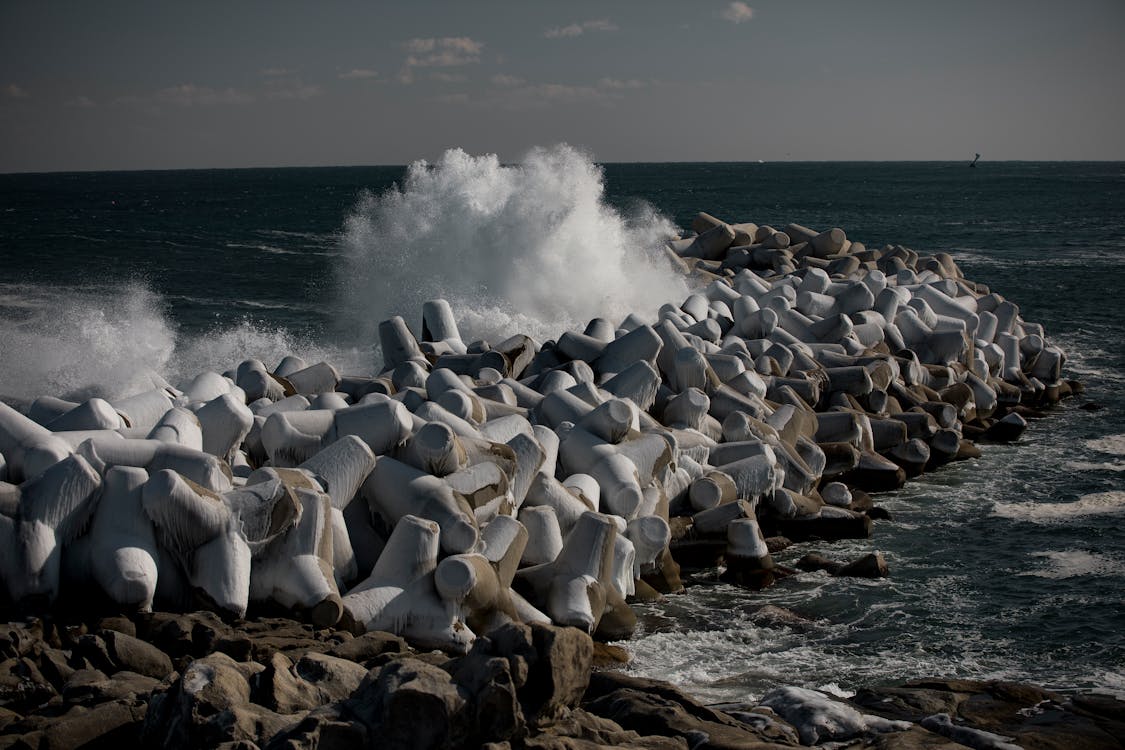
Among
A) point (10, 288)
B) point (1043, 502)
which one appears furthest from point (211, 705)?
point (10, 288)

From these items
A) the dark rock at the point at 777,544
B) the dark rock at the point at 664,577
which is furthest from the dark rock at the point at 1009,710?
the dark rock at the point at 777,544

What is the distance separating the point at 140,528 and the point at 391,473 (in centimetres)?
163

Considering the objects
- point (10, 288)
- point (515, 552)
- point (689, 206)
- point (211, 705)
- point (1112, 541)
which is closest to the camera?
point (211, 705)

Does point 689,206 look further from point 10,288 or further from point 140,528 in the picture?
point 140,528

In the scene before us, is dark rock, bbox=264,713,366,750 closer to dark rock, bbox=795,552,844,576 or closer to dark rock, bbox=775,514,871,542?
dark rock, bbox=795,552,844,576

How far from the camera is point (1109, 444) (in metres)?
13.2

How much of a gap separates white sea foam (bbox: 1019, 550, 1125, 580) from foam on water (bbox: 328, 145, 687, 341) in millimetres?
8026

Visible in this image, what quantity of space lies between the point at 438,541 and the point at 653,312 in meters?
10.8

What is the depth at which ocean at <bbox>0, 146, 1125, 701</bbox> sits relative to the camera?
289 inches

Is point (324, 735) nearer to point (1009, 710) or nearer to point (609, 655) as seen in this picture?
point (609, 655)

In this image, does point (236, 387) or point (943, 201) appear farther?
point (943, 201)

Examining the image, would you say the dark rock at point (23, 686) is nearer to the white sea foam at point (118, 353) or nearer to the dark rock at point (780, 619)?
the dark rock at point (780, 619)

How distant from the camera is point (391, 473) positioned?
7.16 m

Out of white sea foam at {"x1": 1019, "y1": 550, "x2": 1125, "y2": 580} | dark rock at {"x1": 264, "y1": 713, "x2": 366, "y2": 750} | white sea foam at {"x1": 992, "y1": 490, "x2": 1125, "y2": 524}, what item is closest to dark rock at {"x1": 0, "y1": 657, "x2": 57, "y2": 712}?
dark rock at {"x1": 264, "y1": 713, "x2": 366, "y2": 750}
